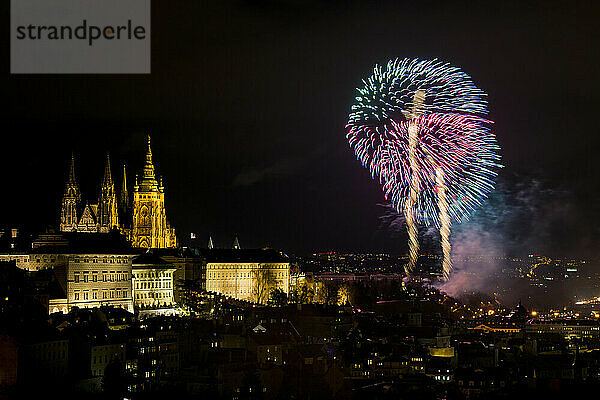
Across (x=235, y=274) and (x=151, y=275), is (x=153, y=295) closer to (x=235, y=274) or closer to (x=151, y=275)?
(x=151, y=275)

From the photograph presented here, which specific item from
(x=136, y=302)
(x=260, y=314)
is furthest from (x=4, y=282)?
(x=260, y=314)

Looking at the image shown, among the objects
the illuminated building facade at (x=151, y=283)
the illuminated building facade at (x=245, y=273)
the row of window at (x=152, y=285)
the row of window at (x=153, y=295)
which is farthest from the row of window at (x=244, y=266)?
the row of window at (x=153, y=295)

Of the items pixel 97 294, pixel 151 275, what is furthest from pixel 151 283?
pixel 97 294

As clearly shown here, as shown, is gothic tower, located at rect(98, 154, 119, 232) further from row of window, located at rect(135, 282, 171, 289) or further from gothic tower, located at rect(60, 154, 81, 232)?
row of window, located at rect(135, 282, 171, 289)

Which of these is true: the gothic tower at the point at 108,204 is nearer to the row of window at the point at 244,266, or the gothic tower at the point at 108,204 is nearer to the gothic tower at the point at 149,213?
the gothic tower at the point at 149,213

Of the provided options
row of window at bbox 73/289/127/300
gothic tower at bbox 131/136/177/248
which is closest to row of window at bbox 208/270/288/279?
gothic tower at bbox 131/136/177/248
